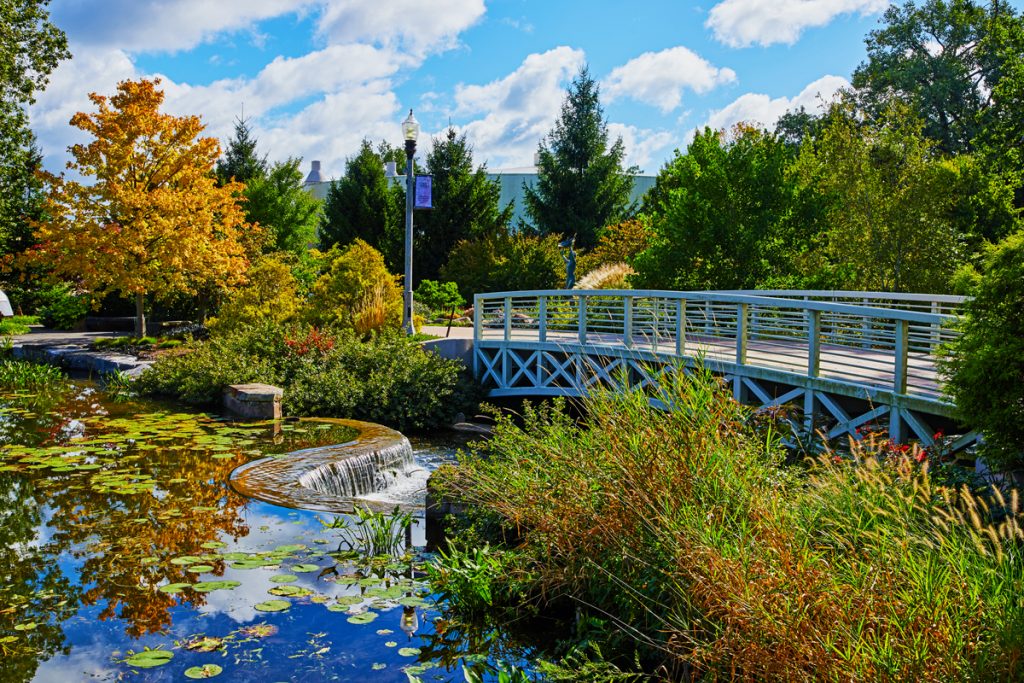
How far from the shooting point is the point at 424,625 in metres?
4.93

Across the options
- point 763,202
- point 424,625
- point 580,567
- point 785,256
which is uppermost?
point 763,202

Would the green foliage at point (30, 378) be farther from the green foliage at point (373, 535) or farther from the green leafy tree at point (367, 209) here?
the green leafy tree at point (367, 209)

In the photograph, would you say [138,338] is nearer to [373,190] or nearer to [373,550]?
[373,190]

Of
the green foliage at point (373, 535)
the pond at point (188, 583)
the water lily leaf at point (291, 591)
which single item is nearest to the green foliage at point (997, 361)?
the pond at point (188, 583)

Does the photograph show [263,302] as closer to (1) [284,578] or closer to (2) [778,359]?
(2) [778,359]

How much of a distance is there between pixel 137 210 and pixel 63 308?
7.94 m

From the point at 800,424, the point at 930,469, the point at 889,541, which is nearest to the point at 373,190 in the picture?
the point at 800,424

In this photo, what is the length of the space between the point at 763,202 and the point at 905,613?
14.5 metres

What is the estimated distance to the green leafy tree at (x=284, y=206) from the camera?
28109mm

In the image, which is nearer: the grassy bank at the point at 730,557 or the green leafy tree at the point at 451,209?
the grassy bank at the point at 730,557

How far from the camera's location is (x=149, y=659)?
4.33 meters

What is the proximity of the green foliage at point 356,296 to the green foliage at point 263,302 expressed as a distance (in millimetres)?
534

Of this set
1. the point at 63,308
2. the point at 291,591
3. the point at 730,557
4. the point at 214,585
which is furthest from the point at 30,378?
the point at 730,557

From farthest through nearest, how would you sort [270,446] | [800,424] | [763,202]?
[763,202], [270,446], [800,424]
